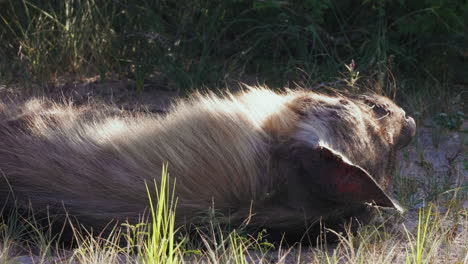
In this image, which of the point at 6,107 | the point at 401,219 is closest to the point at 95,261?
the point at 6,107

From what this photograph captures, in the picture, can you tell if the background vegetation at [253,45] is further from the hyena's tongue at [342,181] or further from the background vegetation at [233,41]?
the hyena's tongue at [342,181]

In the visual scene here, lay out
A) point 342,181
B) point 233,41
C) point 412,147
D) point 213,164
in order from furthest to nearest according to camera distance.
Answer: point 233,41 < point 412,147 < point 213,164 < point 342,181

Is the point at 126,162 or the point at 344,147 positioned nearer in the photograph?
the point at 126,162

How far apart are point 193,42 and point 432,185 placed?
7.92 feet

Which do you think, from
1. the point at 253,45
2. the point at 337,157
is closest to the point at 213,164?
the point at 337,157

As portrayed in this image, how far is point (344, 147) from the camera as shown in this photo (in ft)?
10.7

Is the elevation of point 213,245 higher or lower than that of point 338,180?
lower

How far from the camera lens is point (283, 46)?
5.77 meters

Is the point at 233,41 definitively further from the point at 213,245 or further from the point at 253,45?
the point at 213,245

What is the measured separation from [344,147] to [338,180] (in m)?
0.24

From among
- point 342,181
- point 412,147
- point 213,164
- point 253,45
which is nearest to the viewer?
point 342,181

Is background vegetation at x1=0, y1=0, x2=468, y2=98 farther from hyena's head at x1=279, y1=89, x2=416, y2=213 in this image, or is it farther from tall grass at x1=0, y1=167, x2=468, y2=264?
tall grass at x1=0, y1=167, x2=468, y2=264

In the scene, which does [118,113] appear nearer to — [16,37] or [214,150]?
[214,150]

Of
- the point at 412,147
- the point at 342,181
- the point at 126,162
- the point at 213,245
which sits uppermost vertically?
the point at 126,162
